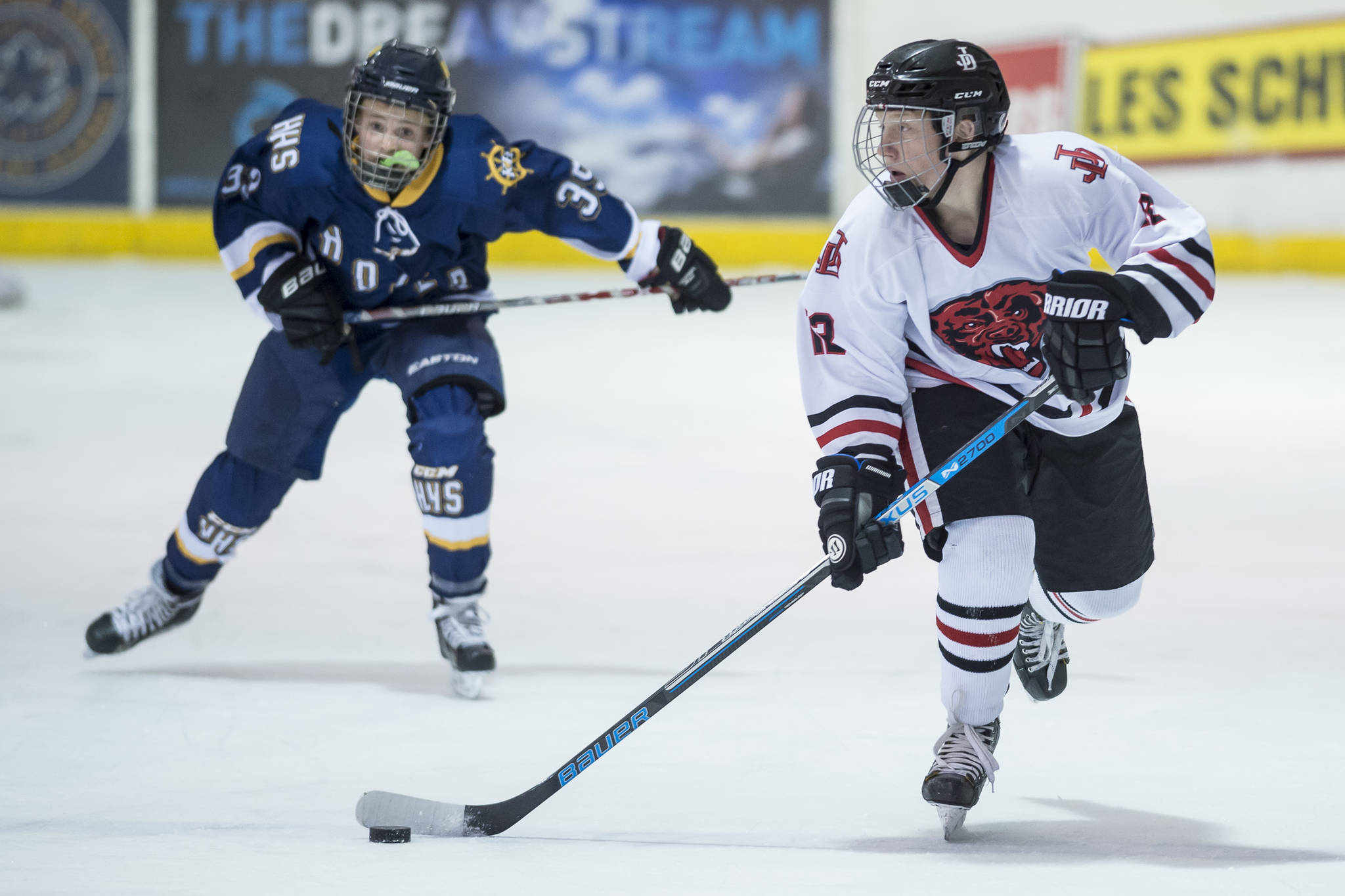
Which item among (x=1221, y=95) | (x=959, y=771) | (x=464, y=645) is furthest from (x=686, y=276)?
(x=1221, y=95)

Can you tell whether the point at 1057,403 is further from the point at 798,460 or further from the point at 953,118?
the point at 798,460

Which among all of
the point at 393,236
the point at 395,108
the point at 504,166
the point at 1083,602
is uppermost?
the point at 395,108

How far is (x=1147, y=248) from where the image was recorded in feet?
6.92

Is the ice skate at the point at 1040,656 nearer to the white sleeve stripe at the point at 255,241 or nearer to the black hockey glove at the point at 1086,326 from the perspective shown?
the black hockey glove at the point at 1086,326

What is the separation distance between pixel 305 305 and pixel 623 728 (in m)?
1.03

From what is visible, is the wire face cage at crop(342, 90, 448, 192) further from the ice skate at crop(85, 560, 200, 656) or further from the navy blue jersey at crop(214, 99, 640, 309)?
the ice skate at crop(85, 560, 200, 656)

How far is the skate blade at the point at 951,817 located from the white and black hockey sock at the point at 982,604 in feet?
0.55

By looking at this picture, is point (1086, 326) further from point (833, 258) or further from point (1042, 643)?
point (1042, 643)

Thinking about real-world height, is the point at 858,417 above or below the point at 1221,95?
above

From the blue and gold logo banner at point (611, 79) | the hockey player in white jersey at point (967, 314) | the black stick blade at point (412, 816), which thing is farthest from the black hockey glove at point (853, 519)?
the blue and gold logo banner at point (611, 79)

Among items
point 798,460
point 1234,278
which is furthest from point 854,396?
point 1234,278

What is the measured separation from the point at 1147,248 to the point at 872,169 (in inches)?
14.3

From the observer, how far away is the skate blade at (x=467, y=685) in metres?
2.73

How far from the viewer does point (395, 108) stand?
271 cm
